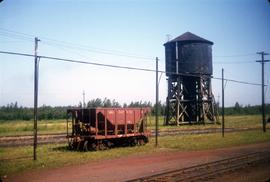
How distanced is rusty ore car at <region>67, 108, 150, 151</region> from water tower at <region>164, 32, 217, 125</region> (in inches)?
959

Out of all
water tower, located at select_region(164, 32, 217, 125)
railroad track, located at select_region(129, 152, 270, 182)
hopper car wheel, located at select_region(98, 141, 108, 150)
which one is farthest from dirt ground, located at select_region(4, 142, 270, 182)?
water tower, located at select_region(164, 32, 217, 125)

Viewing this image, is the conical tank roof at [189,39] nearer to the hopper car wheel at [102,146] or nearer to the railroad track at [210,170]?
the hopper car wheel at [102,146]

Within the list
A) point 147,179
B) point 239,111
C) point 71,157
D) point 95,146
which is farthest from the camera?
point 239,111

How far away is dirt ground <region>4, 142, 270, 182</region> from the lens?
1374 centimetres

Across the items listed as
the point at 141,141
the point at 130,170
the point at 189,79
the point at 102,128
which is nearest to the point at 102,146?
the point at 102,128

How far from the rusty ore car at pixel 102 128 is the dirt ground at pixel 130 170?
181 inches

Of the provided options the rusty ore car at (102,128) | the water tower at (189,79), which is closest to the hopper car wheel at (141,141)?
the rusty ore car at (102,128)

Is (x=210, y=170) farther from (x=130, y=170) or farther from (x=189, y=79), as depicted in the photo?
(x=189, y=79)

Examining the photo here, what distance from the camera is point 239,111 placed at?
124m

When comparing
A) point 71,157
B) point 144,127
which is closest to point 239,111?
point 144,127

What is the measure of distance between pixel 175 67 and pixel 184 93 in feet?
14.9

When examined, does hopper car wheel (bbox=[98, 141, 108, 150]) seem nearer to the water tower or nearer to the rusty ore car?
the rusty ore car

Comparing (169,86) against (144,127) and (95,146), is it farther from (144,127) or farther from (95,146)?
(95,146)

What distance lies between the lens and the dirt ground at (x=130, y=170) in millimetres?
13742
